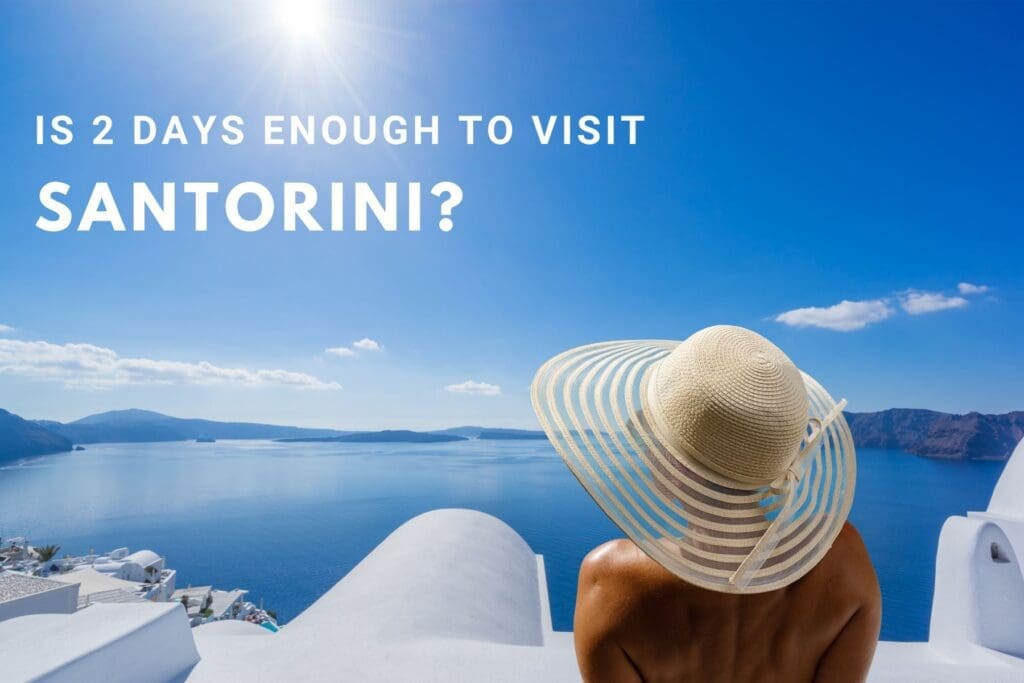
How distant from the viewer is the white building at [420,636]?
2527mm

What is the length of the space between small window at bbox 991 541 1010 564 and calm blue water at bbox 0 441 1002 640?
1740cm

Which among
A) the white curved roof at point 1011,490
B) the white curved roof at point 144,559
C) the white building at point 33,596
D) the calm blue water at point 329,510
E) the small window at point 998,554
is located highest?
the white curved roof at point 1011,490

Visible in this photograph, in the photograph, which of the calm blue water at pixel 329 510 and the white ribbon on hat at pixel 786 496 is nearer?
the white ribbon on hat at pixel 786 496

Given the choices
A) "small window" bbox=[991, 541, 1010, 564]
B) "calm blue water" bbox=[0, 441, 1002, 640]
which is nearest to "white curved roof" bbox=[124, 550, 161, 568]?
"calm blue water" bbox=[0, 441, 1002, 640]

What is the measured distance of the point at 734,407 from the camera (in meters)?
0.98

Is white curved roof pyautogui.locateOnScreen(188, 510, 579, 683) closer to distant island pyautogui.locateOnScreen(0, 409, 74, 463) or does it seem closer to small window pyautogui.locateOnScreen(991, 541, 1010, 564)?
small window pyautogui.locateOnScreen(991, 541, 1010, 564)

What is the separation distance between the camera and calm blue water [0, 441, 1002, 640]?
36.9 m

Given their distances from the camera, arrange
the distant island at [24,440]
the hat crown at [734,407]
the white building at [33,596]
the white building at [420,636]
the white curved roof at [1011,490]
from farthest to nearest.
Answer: the distant island at [24,440]
the white building at [33,596]
the white curved roof at [1011,490]
the white building at [420,636]
the hat crown at [734,407]

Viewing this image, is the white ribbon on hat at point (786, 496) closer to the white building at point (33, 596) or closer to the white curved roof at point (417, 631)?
the white curved roof at point (417, 631)

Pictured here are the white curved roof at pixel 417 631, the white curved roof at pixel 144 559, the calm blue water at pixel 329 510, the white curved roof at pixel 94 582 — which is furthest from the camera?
the calm blue water at pixel 329 510

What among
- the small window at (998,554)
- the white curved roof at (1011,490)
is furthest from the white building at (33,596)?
the white curved roof at (1011,490)

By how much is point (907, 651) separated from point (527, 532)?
4281cm

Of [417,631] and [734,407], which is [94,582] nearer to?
[417,631]

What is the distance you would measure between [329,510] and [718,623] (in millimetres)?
66698
